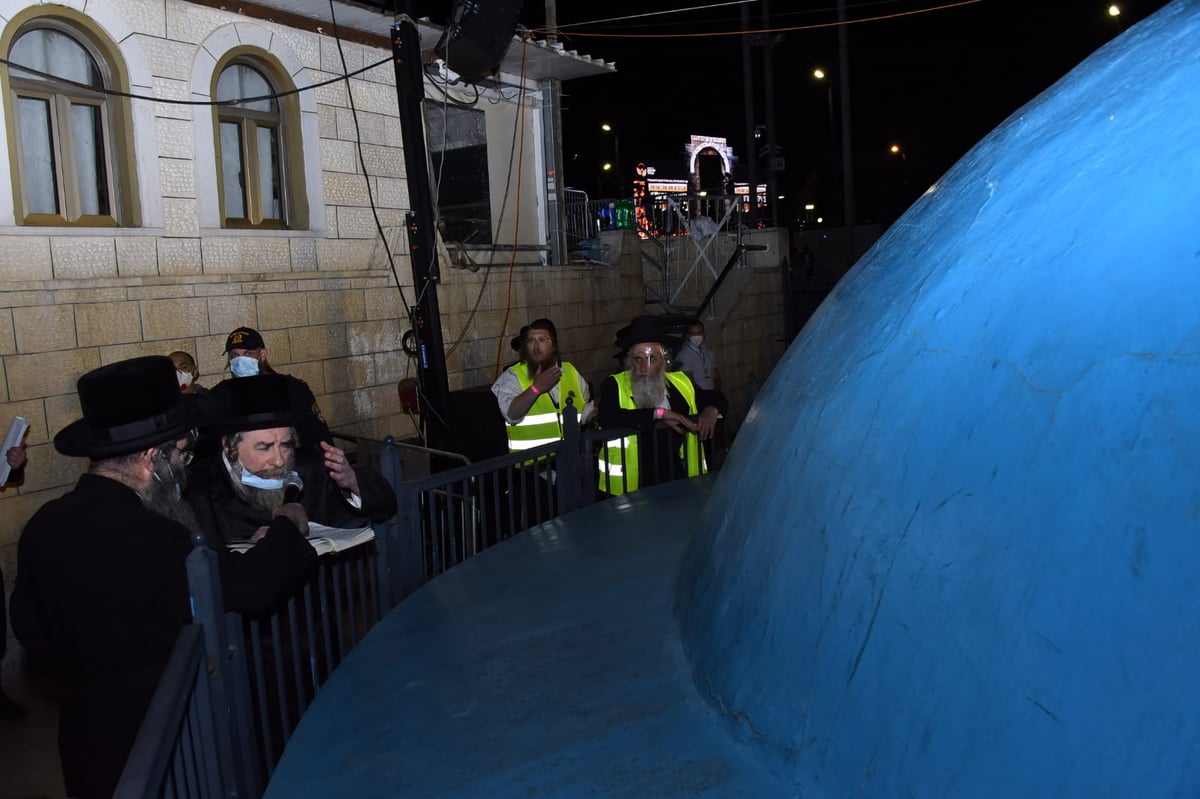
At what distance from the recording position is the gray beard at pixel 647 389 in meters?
6.19

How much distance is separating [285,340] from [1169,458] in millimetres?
9459

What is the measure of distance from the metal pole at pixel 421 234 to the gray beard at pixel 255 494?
481cm

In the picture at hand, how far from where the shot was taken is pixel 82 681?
2.81m

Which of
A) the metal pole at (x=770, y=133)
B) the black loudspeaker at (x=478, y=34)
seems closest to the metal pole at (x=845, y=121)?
the metal pole at (x=770, y=133)

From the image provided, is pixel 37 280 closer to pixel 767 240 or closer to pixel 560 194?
Result: pixel 560 194

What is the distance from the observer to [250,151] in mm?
9820

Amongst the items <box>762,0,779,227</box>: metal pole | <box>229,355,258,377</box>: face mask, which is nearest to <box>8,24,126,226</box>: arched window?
<box>229,355,258,377</box>: face mask

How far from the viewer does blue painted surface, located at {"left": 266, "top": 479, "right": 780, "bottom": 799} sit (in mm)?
2031

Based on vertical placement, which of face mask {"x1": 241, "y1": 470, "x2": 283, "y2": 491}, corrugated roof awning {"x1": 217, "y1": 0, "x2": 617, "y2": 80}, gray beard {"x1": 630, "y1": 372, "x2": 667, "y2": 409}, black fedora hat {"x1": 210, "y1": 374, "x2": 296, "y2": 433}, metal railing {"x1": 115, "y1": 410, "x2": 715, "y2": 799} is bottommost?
metal railing {"x1": 115, "y1": 410, "x2": 715, "y2": 799}

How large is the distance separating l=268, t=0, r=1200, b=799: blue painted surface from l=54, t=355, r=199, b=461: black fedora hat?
37.7 inches

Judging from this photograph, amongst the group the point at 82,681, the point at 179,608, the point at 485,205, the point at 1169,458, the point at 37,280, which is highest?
the point at 485,205

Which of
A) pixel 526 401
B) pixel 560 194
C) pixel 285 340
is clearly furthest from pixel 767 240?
pixel 526 401

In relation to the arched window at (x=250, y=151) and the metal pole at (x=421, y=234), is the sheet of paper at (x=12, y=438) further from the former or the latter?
the arched window at (x=250, y=151)

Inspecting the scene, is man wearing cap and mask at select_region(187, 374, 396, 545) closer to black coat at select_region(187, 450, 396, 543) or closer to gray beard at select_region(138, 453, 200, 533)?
black coat at select_region(187, 450, 396, 543)
